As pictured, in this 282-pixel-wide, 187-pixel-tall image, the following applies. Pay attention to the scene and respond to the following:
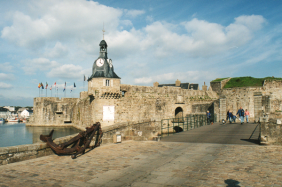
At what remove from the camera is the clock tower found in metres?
27.4

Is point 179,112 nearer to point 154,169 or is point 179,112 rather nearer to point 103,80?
point 103,80

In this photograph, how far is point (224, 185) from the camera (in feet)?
13.8

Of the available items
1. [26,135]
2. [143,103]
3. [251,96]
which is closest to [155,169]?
[143,103]

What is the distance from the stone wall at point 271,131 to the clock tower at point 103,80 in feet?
70.0

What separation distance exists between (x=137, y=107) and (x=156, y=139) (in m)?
19.3

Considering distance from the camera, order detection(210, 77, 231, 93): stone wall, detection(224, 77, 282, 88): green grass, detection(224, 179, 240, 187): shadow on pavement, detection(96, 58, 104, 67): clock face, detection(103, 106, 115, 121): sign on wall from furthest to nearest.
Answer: detection(210, 77, 231, 93): stone wall
detection(224, 77, 282, 88): green grass
detection(96, 58, 104, 67): clock face
detection(103, 106, 115, 121): sign on wall
detection(224, 179, 240, 187): shadow on pavement

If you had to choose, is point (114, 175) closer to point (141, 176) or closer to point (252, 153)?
point (141, 176)

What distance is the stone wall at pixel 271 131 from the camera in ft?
26.3

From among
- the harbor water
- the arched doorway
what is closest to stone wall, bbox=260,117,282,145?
the arched doorway

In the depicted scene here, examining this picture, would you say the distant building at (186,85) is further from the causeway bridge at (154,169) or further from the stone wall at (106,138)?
the causeway bridge at (154,169)

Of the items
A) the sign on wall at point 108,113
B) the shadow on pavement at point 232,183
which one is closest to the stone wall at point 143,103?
the sign on wall at point 108,113

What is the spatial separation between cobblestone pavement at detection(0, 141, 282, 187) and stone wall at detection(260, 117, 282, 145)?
595 millimetres

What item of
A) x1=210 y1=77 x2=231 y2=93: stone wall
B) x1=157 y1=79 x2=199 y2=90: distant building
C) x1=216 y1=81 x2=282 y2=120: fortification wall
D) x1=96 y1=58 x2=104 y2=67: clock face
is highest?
x1=96 y1=58 x2=104 y2=67: clock face

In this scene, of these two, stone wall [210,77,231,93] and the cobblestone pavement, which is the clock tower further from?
the cobblestone pavement
